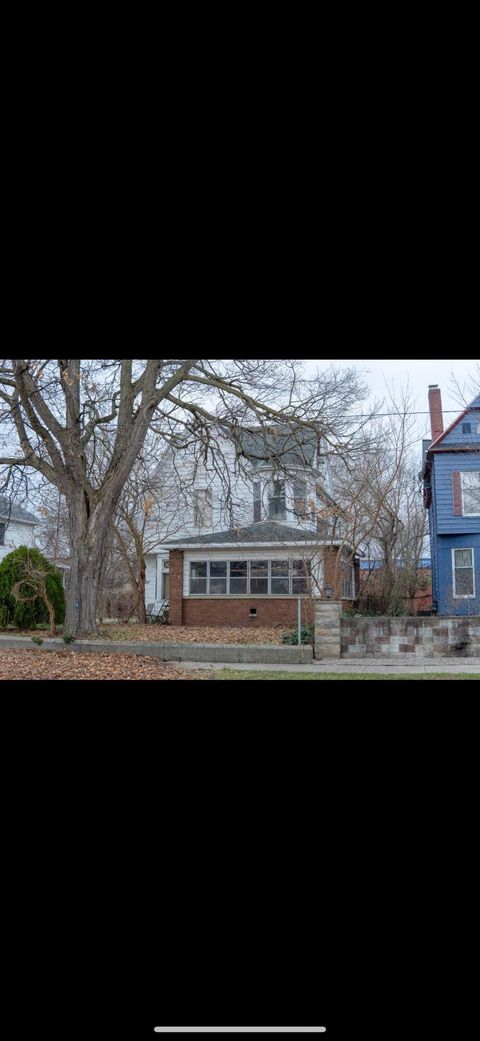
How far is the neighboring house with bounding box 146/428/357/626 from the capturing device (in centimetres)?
724

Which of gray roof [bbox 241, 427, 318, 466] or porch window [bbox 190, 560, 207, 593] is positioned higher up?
gray roof [bbox 241, 427, 318, 466]

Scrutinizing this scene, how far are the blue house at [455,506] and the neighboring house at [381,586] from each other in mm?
→ 109

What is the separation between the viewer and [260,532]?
730cm

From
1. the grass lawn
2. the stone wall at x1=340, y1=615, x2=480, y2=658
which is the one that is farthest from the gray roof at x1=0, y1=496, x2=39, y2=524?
the stone wall at x1=340, y1=615, x2=480, y2=658

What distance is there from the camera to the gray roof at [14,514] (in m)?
7.02

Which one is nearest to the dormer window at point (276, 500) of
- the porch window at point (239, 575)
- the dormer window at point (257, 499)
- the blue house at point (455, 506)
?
the dormer window at point (257, 499)

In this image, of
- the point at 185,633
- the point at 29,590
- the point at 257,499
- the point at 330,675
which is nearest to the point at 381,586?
the point at 257,499

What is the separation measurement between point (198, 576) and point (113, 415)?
1.79 m

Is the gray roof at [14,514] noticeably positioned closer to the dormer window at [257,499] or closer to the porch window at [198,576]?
the porch window at [198,576]

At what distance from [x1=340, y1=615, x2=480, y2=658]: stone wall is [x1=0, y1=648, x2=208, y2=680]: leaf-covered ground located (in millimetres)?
1548

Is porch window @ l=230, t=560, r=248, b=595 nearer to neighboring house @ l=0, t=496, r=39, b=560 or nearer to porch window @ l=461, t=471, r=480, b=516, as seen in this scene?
neighboring house @ l=0, t=496, r=39, b=560
